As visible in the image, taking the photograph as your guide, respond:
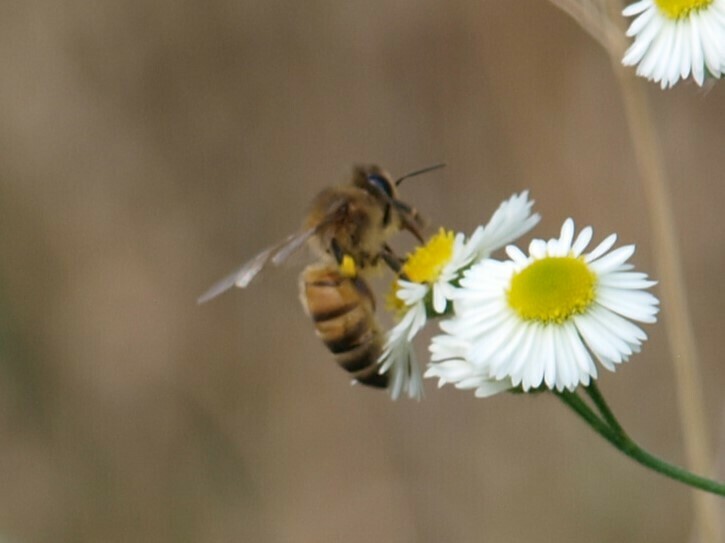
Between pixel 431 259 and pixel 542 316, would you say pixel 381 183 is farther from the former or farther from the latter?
pixel 542 316

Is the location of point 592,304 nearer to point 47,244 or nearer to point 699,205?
point 699,205

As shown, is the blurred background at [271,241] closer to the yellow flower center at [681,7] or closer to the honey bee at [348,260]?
the honey bee at [348,260]

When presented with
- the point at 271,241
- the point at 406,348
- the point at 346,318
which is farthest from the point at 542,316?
the point at 271,241

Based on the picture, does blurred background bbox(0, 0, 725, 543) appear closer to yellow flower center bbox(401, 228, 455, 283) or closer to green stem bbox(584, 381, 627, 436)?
yellow flower center bbox(401, 228, 455, 283)

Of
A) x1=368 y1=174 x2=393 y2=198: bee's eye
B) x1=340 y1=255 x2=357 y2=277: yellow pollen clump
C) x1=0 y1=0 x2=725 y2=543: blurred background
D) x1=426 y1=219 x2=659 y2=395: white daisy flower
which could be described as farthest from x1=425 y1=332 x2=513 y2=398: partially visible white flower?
x1=0 y1=0 x2=725 y2=543: blurred background

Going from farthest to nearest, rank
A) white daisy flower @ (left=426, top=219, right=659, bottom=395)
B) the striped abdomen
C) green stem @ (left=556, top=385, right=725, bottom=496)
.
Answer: the striped abdomen → white daisy flower @ (left=426, top=219, right=659, bottom=395) → green stem @ (left=556, top=385, right=725, bottom=496)

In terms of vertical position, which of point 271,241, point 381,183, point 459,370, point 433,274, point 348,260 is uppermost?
point 271,241
